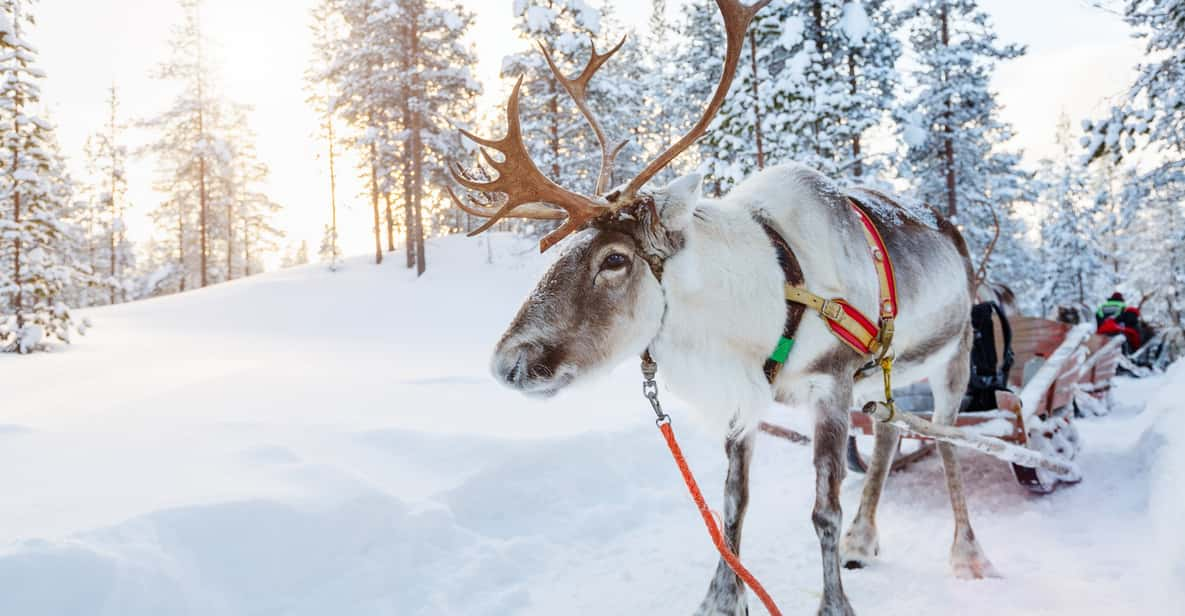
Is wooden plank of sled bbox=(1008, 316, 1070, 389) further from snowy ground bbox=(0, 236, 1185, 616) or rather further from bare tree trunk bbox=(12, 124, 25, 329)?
bare tree trunk bbox=(12, 124, 25, 329)

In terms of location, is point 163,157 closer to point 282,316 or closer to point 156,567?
point 282,316

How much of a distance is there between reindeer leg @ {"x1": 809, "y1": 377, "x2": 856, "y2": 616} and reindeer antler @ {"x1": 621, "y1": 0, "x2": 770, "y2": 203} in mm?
1203

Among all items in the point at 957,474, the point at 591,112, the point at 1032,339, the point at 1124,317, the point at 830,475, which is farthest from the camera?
the point at 1124,317

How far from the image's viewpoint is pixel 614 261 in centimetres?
250

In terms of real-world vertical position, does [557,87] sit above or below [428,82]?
below

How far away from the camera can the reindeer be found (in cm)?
246

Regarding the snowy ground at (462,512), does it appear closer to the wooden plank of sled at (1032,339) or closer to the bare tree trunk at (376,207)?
→ the wooden plank of sled at (1032,339)

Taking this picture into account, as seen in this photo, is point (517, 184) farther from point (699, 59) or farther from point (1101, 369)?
point (699, 59)

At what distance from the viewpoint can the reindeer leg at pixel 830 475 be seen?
110 inches

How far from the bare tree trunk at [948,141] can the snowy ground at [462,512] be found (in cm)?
1483

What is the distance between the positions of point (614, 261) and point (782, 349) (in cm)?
87

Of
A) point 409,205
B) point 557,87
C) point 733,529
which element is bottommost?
point 733,529

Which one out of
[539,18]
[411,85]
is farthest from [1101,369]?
[411,85]

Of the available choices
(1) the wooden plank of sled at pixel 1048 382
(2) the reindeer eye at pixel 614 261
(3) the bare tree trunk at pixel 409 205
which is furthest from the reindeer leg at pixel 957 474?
(3) the bare tree trunk at pixel 409 205
